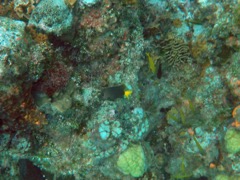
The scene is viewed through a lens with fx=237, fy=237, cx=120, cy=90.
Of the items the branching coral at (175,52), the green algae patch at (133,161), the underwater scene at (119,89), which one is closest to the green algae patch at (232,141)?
the underwater scene at (119,89)

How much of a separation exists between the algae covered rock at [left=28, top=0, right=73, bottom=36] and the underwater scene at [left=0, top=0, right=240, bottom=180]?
15mm

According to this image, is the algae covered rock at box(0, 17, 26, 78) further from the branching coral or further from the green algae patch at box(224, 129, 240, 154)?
the green algae patch at box(224, 129, 240, 154)

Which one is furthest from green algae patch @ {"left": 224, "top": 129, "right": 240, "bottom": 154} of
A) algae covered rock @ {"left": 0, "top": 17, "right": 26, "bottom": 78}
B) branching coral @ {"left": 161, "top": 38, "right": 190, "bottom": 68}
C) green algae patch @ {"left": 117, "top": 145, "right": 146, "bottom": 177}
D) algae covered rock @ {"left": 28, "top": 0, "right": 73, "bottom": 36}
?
algae covered rock @ {"left": 0, "top": 17, "right": 26, "bottom": 78}

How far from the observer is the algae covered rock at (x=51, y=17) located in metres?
3.64

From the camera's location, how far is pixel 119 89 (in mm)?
4148

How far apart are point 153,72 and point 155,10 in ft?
4.32

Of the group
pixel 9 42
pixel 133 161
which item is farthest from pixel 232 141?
pixel 9 42

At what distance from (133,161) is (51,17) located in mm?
2859

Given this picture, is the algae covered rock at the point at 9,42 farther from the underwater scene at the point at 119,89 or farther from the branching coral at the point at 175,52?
the branching coral at the point at 175,52

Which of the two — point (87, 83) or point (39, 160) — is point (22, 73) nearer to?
point (87, 83)

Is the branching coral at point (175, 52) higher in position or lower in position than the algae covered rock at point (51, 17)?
lower

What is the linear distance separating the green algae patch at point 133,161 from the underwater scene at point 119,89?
19 mm

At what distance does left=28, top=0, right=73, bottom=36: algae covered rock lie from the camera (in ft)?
12.0

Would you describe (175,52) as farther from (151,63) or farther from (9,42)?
(9,42)
